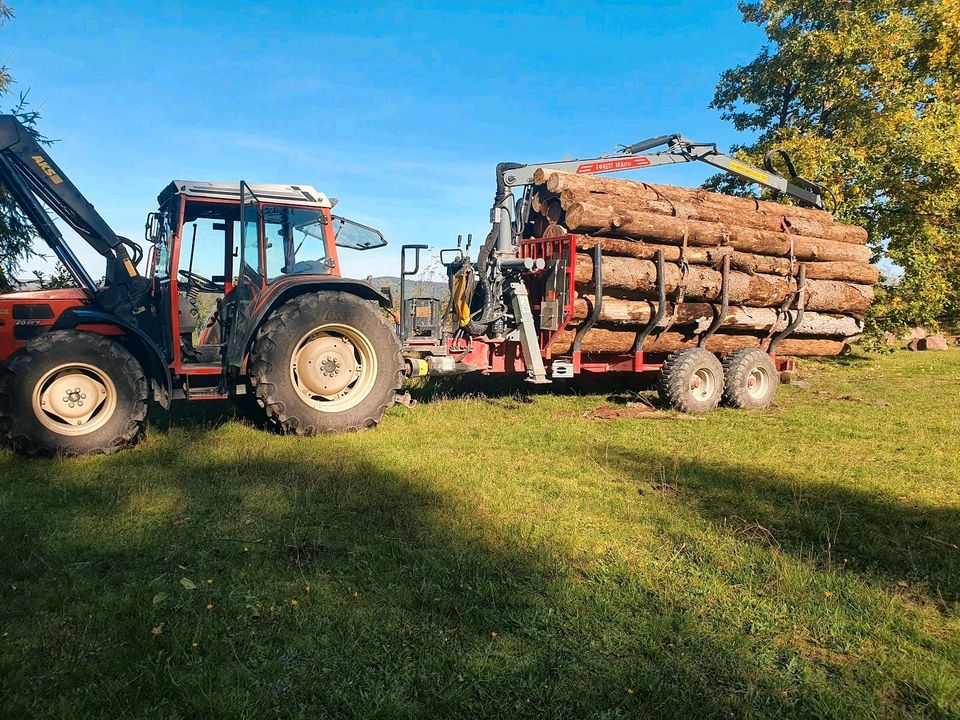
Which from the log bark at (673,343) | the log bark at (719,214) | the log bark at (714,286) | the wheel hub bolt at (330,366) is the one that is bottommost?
the wheel hub bolt at (330,366)

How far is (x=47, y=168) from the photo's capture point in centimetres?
661

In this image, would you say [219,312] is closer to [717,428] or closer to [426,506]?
[426,506]

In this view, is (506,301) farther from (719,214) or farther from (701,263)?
(719,214)

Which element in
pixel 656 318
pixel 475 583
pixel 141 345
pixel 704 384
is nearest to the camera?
pixel 475 583

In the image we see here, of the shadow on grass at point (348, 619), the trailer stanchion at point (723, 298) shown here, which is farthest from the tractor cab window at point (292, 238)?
the trailer stanchion at point (723, 298)

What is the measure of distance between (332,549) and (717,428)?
559 cm

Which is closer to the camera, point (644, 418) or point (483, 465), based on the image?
point (483, 465)

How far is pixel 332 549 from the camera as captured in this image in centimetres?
405

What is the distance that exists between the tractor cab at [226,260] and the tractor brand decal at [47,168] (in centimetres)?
98

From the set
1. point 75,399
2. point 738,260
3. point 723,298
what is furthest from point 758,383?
point 75,399

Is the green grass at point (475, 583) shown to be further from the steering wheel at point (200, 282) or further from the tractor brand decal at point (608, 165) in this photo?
the tractor brand decal at point (608, 165)

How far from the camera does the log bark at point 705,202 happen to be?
9367 millimetres

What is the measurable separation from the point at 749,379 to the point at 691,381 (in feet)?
4.11

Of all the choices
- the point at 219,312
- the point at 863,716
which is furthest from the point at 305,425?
the point at 863,716
